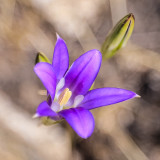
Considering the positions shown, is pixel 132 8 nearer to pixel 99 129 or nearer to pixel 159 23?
pixel 159 23

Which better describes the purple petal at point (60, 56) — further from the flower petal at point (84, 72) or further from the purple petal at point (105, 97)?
the purple petal at point (105, 97)

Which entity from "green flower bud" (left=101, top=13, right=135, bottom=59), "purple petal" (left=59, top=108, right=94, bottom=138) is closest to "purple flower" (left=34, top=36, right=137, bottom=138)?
"purple petal" (left=59, top=108, right=94, bottom=138)

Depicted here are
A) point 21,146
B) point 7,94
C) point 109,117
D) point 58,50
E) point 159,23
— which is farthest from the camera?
point 159,23

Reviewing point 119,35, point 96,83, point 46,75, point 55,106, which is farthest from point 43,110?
point 96,83

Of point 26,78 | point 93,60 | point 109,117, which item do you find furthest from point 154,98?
point 93,60

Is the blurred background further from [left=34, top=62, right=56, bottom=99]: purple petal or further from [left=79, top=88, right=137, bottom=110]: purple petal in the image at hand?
[left=34, top=62, right=56, bottom=99]: purple petal
